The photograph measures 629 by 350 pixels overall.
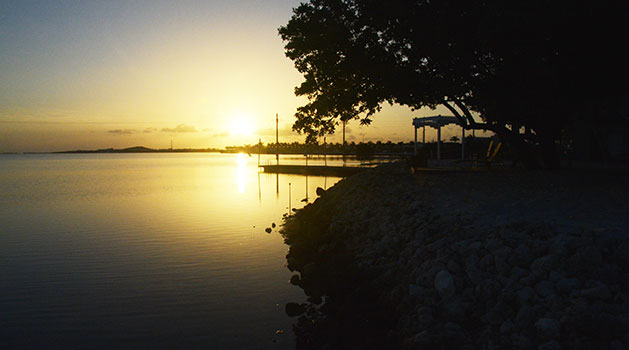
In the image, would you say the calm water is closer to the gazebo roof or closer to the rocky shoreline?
the rocky shoreline

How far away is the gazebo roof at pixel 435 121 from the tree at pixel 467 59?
36.6ft

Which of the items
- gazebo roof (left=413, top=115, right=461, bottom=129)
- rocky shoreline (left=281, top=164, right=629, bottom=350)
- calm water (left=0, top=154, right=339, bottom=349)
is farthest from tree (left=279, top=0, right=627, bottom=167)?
gazebo roof (left=413, top=115, right=461, bottom=129)

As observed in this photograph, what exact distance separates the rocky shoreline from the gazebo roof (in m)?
20.1

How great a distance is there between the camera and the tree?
42.9 feet

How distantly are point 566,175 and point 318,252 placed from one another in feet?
35.9

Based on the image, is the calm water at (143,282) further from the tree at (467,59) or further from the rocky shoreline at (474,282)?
the tree at (467,59)

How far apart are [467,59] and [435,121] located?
16.5m

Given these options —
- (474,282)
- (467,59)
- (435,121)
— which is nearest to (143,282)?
(474,282)

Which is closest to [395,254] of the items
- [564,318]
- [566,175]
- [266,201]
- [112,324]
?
[564,318]

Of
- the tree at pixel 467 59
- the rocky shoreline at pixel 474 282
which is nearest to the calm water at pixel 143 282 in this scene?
the rocky shoreline at pixel 474 282

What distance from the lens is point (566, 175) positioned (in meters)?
17.0

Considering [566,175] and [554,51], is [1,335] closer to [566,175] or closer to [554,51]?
[554,51]

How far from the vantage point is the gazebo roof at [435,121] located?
3145 centimetres

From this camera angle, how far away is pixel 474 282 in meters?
6.79
